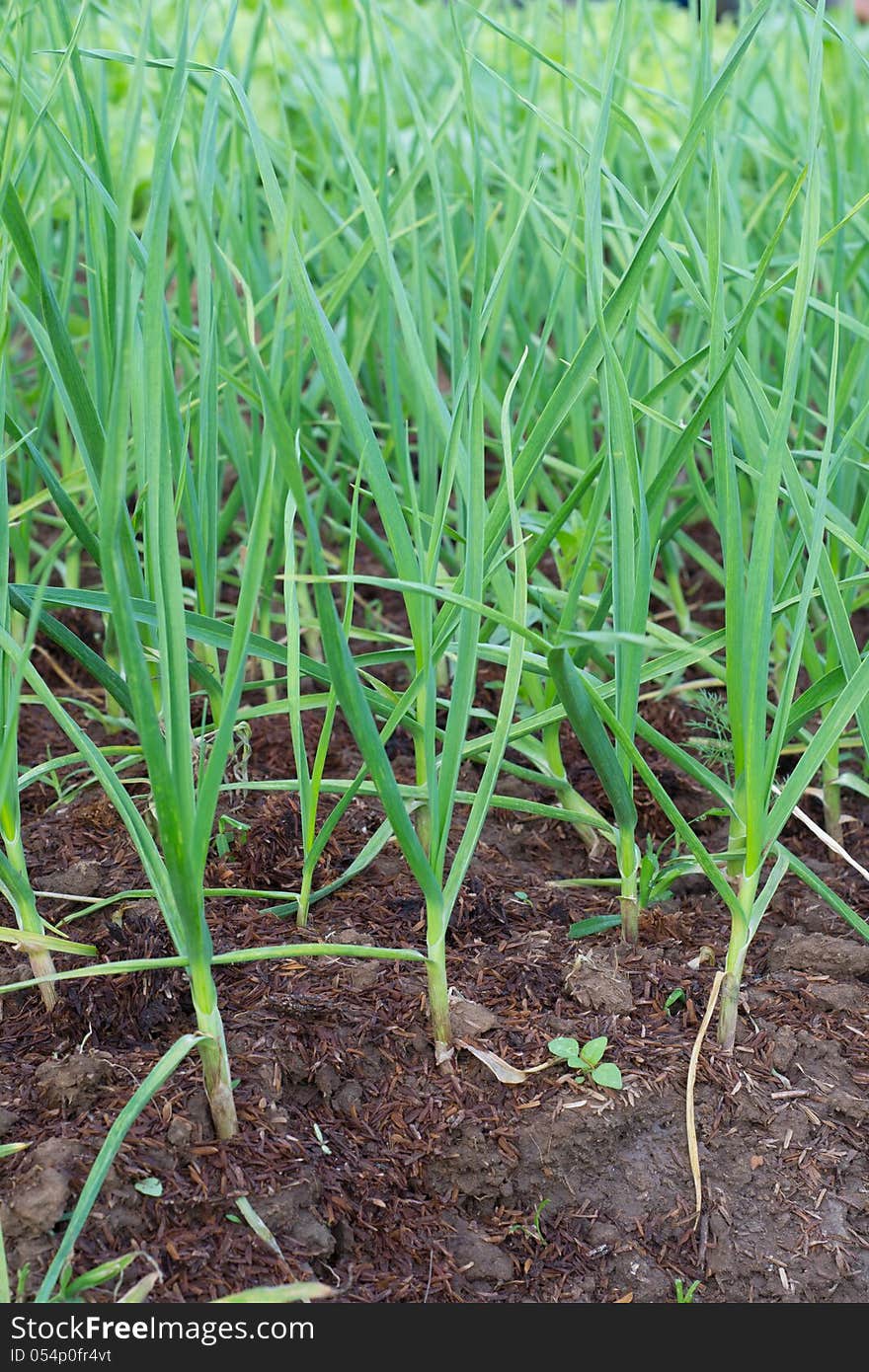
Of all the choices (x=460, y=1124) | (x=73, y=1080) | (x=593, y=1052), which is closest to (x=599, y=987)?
(x=593, y=1052)

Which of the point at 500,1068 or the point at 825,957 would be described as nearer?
the point at 500,1068

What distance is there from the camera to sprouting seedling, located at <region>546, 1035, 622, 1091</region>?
3.08 ft

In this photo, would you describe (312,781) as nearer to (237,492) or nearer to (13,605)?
(13,605)

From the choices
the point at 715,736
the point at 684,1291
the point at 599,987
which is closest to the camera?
the point at 684,1291

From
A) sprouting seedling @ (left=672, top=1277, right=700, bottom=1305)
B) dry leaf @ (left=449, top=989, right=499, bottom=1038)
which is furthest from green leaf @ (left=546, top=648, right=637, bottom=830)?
sprouting seedling @ (left=672, top=1277, right=700, bottom=1305)

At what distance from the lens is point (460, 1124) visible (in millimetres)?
911

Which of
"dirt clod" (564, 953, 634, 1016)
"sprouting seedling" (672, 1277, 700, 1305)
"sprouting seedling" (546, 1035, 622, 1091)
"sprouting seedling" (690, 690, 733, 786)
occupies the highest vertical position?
"sprouting seedling" (690, 690, 733, 786)

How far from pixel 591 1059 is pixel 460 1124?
0.12 metres

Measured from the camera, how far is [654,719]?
4.60ft

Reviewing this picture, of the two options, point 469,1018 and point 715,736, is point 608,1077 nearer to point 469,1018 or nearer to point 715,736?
point 469,1018

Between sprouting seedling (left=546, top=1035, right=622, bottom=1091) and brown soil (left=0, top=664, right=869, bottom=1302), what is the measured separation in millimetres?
10

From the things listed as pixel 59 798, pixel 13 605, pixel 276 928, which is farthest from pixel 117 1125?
pixel 59 798

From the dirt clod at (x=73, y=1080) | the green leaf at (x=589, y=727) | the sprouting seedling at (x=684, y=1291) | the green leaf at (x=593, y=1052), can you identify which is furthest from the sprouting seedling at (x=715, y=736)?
the dirt clod at (x=73, y=1080)

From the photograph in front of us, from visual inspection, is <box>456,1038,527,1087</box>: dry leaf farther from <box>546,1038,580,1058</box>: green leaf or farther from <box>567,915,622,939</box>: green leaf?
<box>567,915,622,939</box>: green leaf
